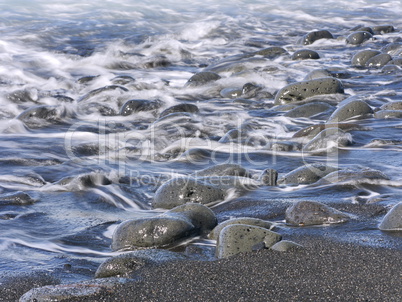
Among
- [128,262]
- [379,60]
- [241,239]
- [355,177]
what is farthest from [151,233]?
[379,60]

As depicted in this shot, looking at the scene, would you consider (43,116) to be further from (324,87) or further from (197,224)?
(197,224)

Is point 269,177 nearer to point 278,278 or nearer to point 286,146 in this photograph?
point 286,146

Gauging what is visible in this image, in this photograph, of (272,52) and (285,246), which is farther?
(272,52)

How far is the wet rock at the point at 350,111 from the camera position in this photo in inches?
235

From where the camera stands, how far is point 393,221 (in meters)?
3.18

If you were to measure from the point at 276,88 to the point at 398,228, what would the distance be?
5.12m

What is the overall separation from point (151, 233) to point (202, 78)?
5576 millimetres

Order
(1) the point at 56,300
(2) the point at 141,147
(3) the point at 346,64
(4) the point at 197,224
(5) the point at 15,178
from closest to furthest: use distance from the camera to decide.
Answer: (1) the point at 56,300 < (4) the point at 197,224 < (5) the point at 15,178 < (2) the point at 141,147 < (3) the point at 346,64

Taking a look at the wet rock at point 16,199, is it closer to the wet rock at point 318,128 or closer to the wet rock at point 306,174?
the wet rock at point 306,174

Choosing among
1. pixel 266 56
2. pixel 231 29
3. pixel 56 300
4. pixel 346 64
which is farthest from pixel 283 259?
pixel 231 29

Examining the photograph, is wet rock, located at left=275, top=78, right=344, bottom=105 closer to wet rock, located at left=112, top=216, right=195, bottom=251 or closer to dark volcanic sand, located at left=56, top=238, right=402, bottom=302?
wet rock, located at left=112, top=216, right=195, bottom=251

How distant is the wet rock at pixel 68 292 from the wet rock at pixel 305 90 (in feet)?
16.2

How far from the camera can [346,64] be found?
9.63 meters

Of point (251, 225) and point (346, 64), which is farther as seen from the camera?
point (346, 64)
